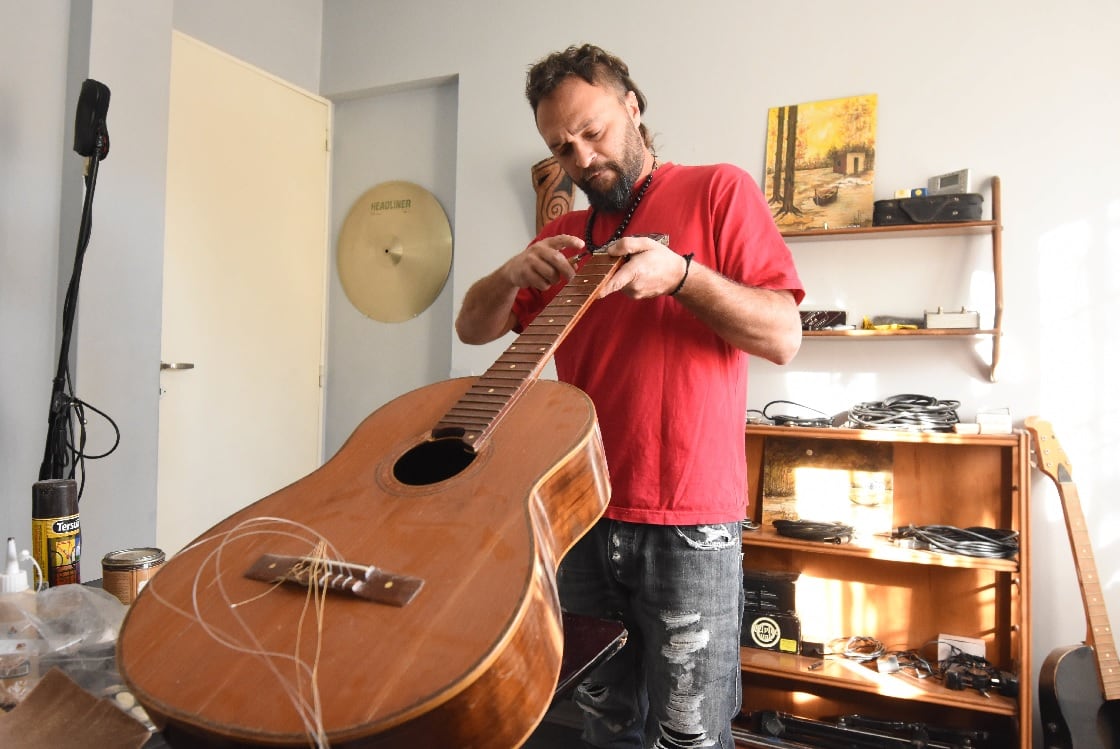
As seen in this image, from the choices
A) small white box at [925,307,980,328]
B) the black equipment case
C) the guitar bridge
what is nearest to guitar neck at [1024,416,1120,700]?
small white box at [925,307,980,328]

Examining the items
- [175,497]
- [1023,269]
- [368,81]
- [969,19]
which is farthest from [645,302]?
[368,81]

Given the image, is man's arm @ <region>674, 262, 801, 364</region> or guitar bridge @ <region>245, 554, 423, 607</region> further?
man's arm @ <region>674, 262, 801, 364</region>

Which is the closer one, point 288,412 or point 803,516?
point 803,516

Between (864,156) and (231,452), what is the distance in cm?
279

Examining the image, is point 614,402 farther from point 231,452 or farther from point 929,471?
→ point 231,452

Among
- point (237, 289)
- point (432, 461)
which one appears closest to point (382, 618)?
point (432, 461)

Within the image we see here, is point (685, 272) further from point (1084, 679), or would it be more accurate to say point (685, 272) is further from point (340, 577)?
point (1084, 679)

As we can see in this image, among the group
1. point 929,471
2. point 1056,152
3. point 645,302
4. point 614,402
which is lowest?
point 929,471

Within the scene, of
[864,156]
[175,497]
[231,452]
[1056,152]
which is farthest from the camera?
[231,452]

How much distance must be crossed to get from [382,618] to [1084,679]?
2315 mm

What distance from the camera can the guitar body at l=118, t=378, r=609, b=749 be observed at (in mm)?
540

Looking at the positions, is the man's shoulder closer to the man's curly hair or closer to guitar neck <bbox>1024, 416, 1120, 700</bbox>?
the man's curly hair

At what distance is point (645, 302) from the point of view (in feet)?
4.09

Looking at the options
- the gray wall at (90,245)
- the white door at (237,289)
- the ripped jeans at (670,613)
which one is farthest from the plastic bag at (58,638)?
the white door at (237,289)
